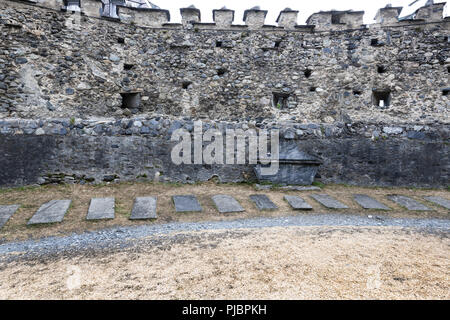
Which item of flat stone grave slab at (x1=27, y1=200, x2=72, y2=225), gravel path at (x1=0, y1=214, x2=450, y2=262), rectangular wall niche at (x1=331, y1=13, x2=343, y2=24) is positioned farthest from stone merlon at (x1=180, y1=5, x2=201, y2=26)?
gravel path at (x1=0, y1=214, x2=450, y2=262)

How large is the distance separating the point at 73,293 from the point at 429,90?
12418 millimetres

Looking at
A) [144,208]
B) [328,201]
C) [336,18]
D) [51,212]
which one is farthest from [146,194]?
[336,18]

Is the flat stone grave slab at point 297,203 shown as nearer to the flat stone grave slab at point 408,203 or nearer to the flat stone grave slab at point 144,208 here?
the flat stone grave slab at point 408,203

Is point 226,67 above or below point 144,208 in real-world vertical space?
above

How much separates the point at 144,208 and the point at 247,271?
103 inches

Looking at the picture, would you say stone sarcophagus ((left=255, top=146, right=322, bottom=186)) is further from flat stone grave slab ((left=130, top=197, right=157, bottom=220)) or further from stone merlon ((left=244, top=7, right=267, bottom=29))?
stone merlon ((left=244, top=7, right=267, bottom=29))

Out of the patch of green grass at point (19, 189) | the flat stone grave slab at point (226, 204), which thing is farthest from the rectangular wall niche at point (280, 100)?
the patch of green grass at point (19, 189)

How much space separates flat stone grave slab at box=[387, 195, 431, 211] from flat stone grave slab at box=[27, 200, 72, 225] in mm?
6577

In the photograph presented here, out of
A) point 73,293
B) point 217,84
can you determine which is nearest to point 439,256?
point 73,293

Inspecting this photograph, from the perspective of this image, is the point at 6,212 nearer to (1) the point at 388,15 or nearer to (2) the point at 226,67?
(2) the point at 226,67

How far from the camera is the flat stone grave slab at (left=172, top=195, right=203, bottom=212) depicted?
4570mm

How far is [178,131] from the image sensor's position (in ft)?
20.7

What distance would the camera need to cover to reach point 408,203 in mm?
5398
